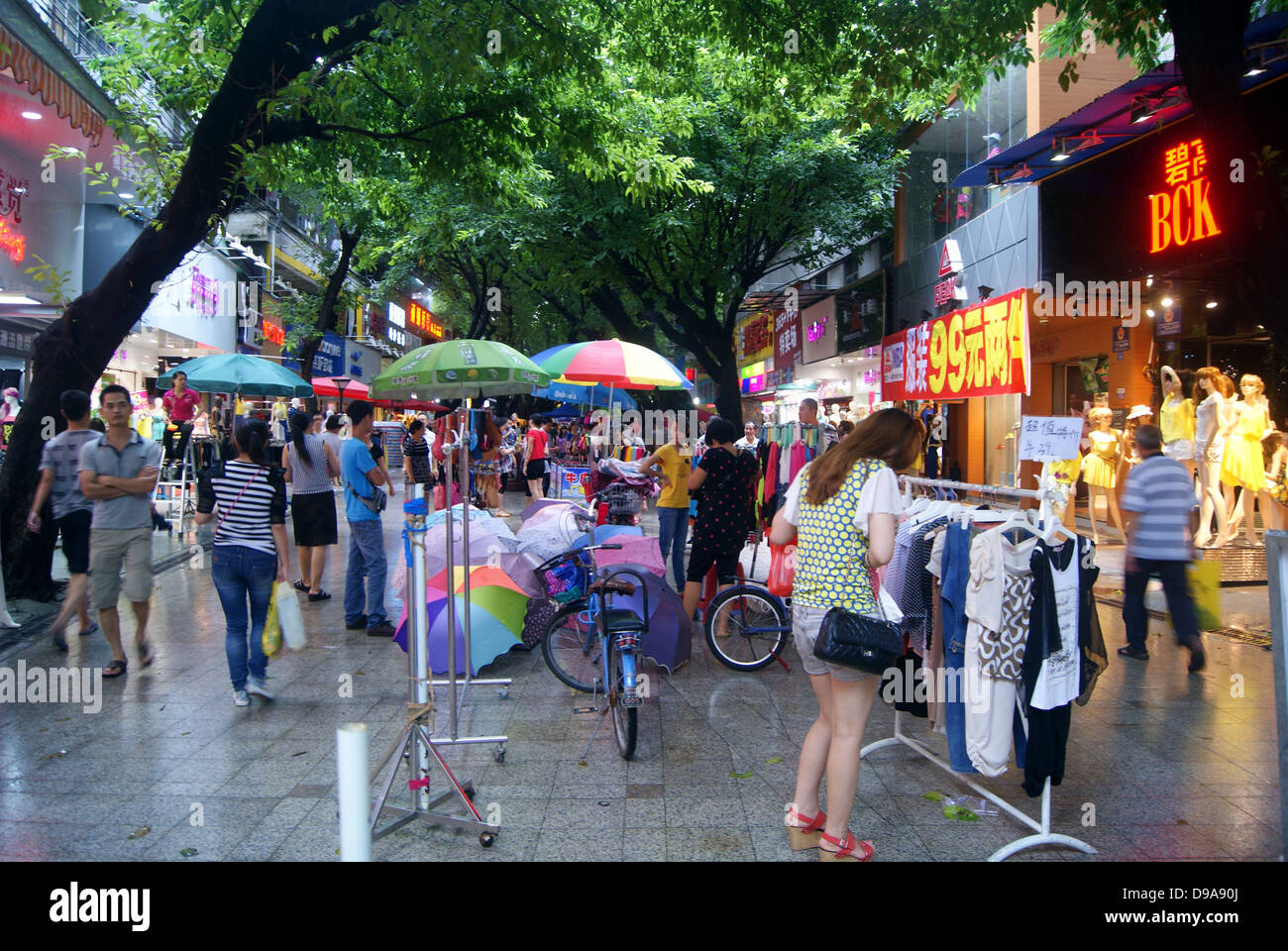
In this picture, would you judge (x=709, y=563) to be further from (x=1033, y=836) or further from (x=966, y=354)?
(x=966, y=354)

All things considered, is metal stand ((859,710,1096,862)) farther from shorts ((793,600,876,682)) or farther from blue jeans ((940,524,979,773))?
shorts ((793,600,876,682))

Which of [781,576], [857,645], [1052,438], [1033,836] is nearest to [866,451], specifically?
[857,645]

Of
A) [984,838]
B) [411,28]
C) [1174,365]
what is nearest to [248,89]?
[411,28]

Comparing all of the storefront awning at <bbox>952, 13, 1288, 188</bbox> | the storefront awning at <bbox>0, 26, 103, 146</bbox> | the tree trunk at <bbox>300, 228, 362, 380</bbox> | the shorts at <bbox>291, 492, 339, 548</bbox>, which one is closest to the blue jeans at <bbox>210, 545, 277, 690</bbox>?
the shorts at <bbox>291, 492, 339, 548</bbox>

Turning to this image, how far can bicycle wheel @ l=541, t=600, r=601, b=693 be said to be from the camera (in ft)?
19.4

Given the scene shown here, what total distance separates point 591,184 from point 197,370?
23.6 feet

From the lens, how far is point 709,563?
7312 millimetres

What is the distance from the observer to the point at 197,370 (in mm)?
12578

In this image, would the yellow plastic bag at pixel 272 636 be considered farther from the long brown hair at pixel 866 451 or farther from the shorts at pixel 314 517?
the long brown hair at pixel 866 451

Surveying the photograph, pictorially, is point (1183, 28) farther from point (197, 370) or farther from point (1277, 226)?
point (197, 370)

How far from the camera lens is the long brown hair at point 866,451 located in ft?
11.8

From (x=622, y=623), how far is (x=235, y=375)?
9518 mm

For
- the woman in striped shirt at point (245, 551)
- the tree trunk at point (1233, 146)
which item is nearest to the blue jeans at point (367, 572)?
the woman in striped shirt at point (245, 551)

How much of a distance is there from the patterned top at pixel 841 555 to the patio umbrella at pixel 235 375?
1084cm
